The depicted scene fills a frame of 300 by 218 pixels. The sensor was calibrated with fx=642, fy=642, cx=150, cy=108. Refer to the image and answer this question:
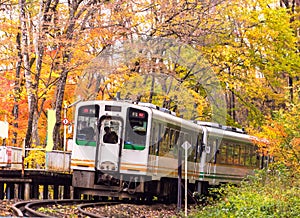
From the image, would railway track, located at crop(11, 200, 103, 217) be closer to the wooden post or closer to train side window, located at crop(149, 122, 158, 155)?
the wooden post

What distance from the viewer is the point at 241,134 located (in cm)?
2606

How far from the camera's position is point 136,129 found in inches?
721

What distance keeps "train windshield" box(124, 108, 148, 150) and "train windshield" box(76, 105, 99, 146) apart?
0.98m

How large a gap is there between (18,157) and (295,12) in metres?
15.0

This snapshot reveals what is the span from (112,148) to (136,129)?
0.89m

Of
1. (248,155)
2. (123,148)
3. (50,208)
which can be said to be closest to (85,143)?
(123,148)

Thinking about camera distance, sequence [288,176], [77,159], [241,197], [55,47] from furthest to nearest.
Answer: [55,47] → [77,159] → [288,176] → [241,197]

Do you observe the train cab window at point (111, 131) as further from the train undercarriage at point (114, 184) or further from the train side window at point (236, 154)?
the train side window at point (236, 154)

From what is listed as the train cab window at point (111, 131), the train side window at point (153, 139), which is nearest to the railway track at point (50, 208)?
the train cab window at point (111, 131)

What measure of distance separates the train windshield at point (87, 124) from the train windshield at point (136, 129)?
0.98 metres

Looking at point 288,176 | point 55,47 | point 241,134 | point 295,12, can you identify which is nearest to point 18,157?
point 55,47

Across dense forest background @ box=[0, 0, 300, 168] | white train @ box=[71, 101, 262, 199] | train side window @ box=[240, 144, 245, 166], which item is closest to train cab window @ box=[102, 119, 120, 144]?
white train @ box=[71, 101, 262, 199]

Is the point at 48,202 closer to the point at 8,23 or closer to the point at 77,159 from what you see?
the point at 77,159

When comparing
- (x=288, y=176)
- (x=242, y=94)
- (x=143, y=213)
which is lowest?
(x=143, y=213)
